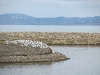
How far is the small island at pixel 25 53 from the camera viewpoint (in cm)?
2931

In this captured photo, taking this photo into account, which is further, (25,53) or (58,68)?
(25,53)

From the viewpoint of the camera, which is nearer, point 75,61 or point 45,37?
point 75,61

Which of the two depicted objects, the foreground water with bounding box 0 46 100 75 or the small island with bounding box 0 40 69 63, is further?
the small island with bounding box 0 40 69 63

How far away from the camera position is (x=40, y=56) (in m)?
30.0

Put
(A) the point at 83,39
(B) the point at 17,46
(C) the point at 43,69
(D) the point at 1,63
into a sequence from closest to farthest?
(C) the point at 43,69 < (D) the point at 1,63 < (B) the point at 17,46 < (A) the point at 83,39

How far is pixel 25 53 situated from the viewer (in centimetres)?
3050

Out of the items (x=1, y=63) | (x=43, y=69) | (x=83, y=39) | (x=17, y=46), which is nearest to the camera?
(x=43, y=69)

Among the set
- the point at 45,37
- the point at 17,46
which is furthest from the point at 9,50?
the point at 45,37

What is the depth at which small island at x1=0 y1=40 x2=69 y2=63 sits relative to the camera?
1154 inches

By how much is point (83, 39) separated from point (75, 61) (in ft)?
65.8

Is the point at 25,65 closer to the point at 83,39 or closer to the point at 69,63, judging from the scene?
the point at 69,63

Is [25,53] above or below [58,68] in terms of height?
above

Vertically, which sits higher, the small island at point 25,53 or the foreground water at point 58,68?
the small island at point 25,53

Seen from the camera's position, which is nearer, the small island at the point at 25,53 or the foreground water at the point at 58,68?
the foreground water at the point at 58,68
